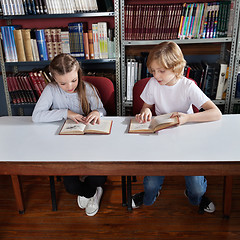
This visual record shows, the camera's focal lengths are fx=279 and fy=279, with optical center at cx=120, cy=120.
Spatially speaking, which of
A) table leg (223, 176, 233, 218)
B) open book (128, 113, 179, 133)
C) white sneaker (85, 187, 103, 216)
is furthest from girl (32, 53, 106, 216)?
table leg (223, 176, 233, 218)

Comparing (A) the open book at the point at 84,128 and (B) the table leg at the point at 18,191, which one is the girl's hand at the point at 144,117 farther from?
(B) the table leg at the point at 18,191

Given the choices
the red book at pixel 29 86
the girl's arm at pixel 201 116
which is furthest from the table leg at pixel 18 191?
the red book at pixel 29 86

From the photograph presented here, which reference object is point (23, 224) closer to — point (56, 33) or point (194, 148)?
point (194, 148)

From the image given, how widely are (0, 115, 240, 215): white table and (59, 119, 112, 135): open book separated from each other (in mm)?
35

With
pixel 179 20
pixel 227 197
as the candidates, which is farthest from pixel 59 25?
pixel 227 197

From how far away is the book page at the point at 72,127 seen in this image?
1.39 m

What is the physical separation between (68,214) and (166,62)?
1099 millimetres

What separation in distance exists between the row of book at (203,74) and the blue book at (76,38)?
0.42 meters

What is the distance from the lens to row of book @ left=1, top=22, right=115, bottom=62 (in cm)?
238

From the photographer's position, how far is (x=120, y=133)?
138 cm

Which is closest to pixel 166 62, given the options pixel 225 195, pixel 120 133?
pixel 120 133

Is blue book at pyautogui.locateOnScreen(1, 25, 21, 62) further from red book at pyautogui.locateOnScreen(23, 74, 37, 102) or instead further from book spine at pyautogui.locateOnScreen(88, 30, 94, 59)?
book spine at pyautogui.locateOnScreen(88, 30, 94, 59)

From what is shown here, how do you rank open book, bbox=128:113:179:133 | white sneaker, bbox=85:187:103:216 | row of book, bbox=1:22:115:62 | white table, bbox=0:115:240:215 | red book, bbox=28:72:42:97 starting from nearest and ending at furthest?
white table, bbox=0:115:240:215, open book, bbox=128:113:179:133, white sneaker, bbox=85:187:103:216, row of book, bbox=1:22:115:62, red book, bbox=28:72:42:97

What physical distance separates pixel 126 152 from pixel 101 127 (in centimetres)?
32
